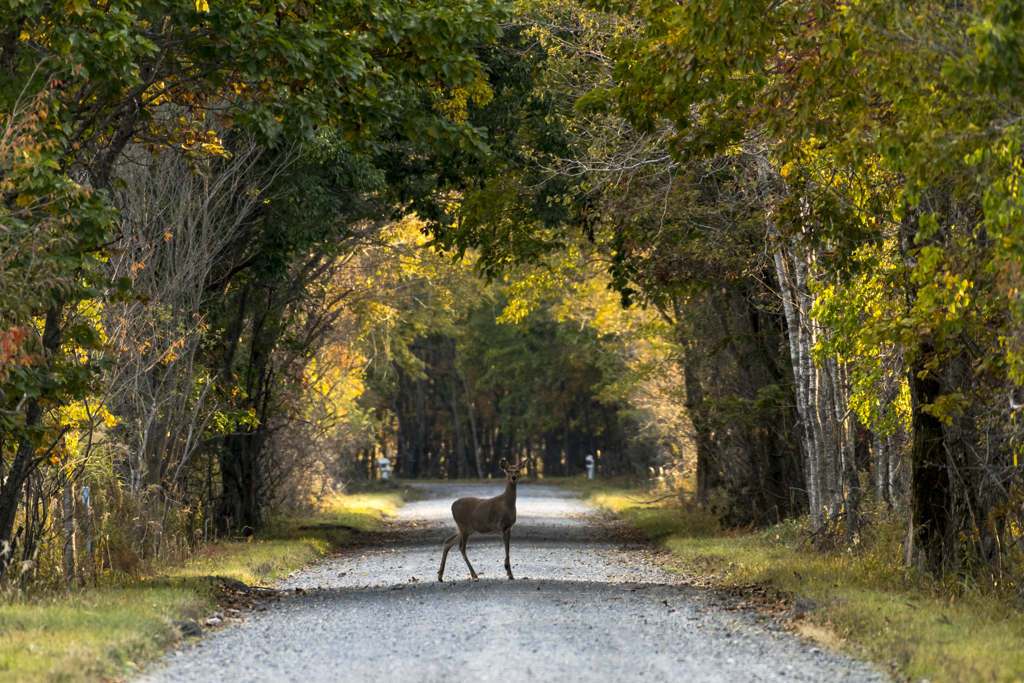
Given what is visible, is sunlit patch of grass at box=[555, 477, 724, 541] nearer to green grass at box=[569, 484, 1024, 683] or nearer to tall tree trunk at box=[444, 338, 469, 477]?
green grass at box=[569, 484, 1024, 683]

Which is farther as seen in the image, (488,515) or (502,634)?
(488,515)

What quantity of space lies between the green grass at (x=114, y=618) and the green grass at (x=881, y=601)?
5.35m

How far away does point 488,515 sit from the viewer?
15.4 meters

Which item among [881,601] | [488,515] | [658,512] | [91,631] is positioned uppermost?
[488,515]

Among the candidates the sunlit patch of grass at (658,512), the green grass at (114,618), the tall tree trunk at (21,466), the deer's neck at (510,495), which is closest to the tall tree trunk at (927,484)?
the deer's neck at (510,495)

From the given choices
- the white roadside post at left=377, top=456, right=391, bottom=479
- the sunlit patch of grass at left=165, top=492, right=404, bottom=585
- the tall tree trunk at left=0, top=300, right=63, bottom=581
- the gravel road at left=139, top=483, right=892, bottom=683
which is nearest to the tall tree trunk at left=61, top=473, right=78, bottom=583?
the tall tree trunk at left=0, top=300, right=63, bottom=581

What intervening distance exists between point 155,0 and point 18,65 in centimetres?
184

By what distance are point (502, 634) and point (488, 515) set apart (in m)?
5.34

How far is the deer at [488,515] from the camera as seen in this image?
1520 centimetres

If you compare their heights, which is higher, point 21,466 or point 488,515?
point 21,466

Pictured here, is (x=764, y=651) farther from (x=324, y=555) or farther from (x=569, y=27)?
(x=324, y=555)

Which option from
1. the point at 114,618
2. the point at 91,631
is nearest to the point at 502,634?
the point at 114,618

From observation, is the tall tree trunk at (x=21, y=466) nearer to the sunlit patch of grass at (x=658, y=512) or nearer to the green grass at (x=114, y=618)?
the green grass at (x=114, y=618)

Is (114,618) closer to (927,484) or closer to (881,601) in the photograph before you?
(881,601)
